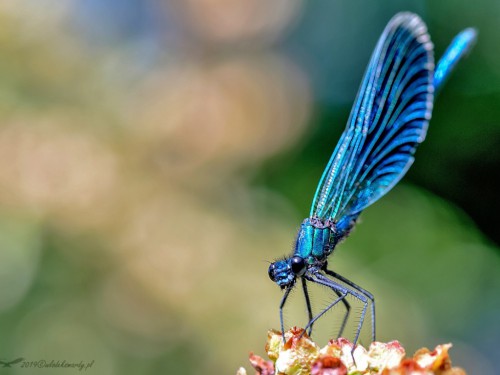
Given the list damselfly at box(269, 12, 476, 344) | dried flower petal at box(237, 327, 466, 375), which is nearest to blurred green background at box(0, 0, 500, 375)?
damselfly at box(269, 12, 476, 344)

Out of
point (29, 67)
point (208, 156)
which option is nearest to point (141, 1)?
point (29, 67)

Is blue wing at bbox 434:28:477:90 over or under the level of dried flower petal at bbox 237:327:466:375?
over

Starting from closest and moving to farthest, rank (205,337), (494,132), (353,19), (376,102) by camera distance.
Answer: (376,102), (205,337), (494,132), (353,19)

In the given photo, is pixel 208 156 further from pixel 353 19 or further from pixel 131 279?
pixel 353 19

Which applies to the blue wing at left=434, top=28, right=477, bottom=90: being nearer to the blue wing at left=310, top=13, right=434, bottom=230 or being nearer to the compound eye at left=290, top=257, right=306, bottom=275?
the blue wing at left=310, top=13, right=434, bottom=230

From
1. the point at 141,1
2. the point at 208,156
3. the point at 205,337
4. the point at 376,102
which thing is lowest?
the point at 376,102

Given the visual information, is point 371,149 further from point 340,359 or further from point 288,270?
point 340,359

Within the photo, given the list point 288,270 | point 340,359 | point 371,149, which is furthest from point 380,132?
point 340,359
